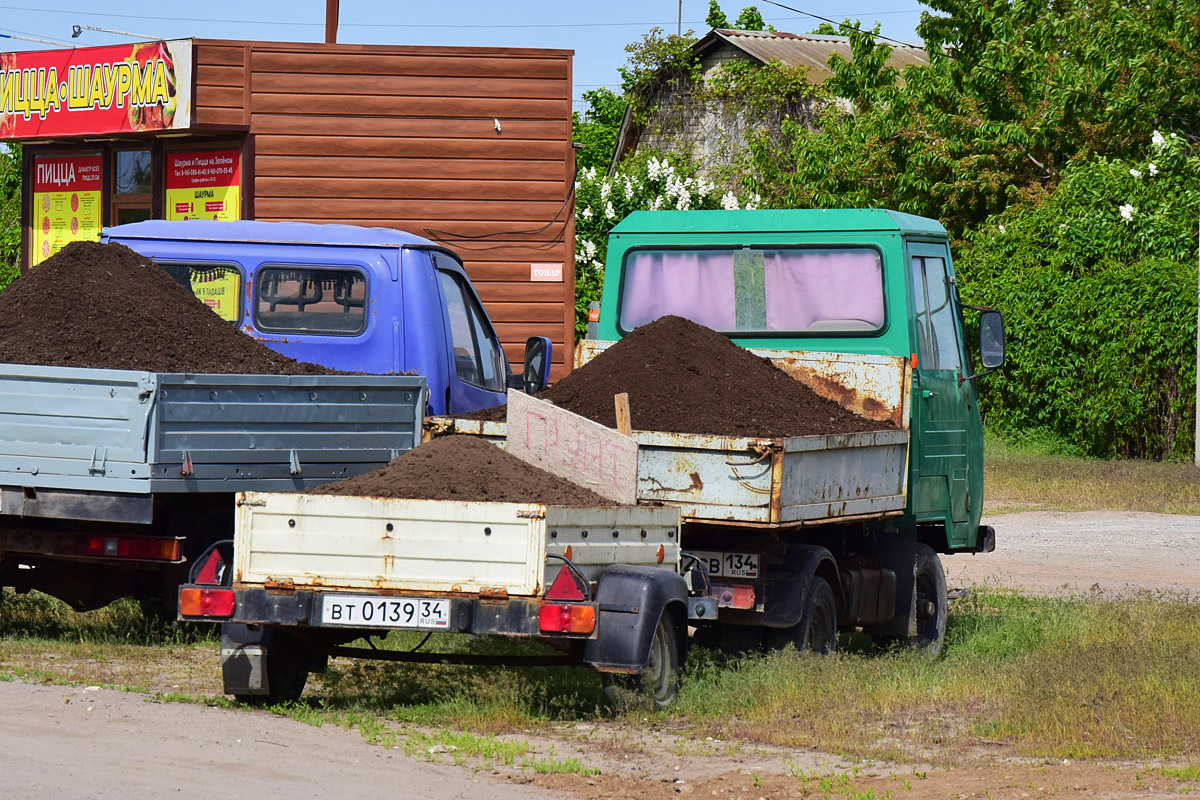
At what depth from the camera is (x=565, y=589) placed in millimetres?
6746

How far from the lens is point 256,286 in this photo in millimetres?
9961


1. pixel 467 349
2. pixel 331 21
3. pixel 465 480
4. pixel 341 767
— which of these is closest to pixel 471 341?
pixel 467 349

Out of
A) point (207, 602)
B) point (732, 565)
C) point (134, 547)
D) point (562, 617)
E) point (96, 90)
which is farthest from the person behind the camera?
point (96, 90)

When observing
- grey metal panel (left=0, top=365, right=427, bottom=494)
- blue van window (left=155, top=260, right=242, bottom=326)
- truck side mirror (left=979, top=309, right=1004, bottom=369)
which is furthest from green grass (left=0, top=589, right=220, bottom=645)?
truck side mirror (left=979, top=309, right=1004, bottom=369)

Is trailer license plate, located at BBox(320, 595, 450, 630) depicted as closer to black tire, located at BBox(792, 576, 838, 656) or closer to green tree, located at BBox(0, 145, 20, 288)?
black tire, located at BBox(792, 576, 838, 656)

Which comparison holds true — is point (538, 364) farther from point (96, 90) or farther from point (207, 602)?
point (96, 90)

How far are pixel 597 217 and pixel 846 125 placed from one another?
6385 millimetres

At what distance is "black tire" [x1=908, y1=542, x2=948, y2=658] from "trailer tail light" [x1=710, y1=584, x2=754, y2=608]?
95.6 inches

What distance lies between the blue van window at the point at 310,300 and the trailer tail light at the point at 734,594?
2868 millimetres

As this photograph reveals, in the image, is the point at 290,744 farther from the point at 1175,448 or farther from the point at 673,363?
the point at 1175,448

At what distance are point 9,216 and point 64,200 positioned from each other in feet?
47.2

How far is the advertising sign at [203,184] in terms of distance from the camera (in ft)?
66.2

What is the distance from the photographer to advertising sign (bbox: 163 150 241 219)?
20.2 meters

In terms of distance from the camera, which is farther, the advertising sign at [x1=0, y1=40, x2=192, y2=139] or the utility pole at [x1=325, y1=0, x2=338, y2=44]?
the utility pole at [x1=325, y1=0, x2=338, y2=44]
